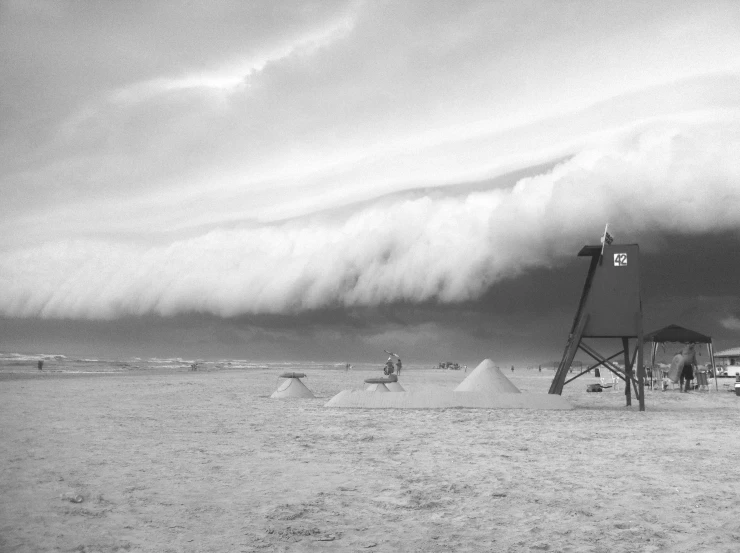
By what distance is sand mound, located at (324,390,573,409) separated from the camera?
16.7m

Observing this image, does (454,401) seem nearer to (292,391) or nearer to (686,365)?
(292,391)

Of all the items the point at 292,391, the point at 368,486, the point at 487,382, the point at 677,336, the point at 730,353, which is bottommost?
the point at 292,391

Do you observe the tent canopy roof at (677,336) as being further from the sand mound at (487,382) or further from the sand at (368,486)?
the sand at (368,486)

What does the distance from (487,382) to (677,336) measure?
15121 mm

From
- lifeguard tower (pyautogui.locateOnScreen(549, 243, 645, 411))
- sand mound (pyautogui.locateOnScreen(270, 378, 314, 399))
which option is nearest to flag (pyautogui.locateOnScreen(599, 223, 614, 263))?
lifeguard tower (pyautogui.locateOnScreen(549, 243, 645, 411))

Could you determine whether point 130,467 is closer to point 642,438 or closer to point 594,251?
point 642,438

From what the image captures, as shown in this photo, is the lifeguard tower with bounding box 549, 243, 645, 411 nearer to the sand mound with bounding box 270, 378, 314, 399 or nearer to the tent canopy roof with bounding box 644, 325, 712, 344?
the sand mound with bounding box 270, 378, 314, 399

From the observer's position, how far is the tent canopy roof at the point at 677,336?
2748 centimetres

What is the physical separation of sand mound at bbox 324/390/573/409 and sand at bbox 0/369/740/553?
3.24 m

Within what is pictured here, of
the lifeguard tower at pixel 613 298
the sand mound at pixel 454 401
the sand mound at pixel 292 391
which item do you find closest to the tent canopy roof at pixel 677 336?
the lifeguard tower at pixel 613 298

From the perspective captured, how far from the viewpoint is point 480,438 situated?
36.3 ft

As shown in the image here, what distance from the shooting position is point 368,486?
7.20 metres

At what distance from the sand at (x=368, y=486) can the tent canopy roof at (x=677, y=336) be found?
15455 millimetres

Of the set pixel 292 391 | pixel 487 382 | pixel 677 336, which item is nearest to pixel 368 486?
pixel 487 382
